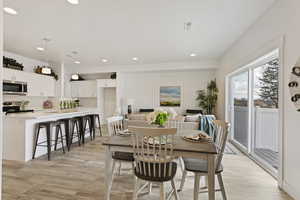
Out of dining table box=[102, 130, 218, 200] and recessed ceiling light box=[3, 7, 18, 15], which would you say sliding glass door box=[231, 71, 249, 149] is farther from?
recessed ceiling light box=[3, 7, 18, 15]

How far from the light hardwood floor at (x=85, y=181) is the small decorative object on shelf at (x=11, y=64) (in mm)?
3236

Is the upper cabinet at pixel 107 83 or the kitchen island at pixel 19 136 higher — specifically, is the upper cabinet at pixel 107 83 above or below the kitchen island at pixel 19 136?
above

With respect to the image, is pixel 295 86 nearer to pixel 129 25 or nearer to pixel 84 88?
pixel 129 25

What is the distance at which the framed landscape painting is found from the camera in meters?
7.18

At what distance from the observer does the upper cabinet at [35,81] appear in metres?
4.96

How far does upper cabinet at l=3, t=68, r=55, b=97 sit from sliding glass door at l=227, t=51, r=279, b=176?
21.4 ft

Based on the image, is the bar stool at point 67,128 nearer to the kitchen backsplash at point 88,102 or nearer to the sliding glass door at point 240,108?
the kitchen backsplash at point 88,102

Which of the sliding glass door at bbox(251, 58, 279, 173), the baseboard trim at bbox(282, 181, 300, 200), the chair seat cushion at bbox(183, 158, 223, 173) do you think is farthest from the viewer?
the sliding glass door at bbox(251, 58, 279, 173)

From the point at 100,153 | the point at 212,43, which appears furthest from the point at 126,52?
the point at 100,153

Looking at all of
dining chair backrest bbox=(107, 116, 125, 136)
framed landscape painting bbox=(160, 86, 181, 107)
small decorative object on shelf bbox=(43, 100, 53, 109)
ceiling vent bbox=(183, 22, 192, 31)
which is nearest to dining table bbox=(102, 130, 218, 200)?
dining chair backrest bbox=(107, 116, 125, 136)

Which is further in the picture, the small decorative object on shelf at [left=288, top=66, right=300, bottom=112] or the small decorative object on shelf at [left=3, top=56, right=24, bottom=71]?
the small decorative object on shelf at [left=3, top=56, right=24, bottom=71]

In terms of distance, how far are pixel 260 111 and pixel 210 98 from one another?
2.86m

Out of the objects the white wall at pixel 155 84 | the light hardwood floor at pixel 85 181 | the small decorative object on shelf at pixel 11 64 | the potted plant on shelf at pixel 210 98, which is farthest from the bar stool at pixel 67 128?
the potted plant on shelf at pixel 210 98

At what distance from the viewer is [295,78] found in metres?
1.95
